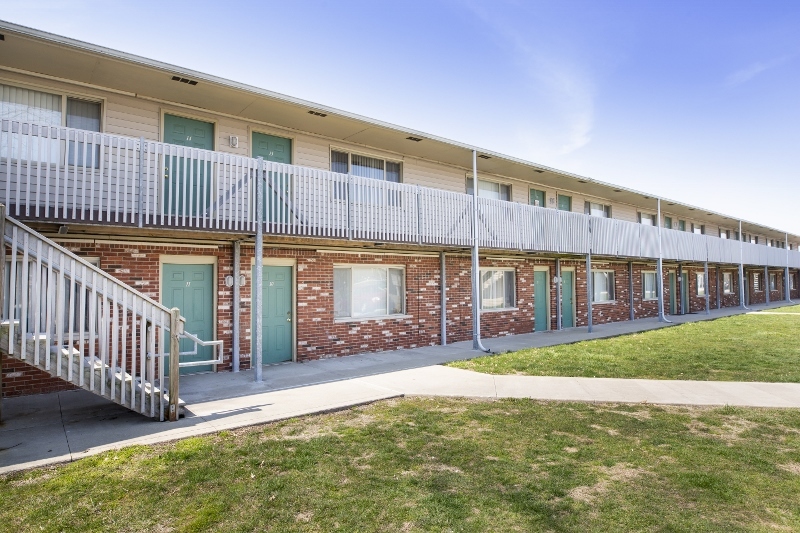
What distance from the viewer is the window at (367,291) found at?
460 inches

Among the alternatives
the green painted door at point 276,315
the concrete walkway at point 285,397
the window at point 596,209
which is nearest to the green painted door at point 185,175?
the green painted door at point 276,315

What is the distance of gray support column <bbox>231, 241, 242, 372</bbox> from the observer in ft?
31.4

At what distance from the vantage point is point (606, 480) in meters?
4.29

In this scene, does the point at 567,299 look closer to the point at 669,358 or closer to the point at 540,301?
the point at 540,301

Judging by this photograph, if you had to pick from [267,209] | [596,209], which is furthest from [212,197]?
[596,209]

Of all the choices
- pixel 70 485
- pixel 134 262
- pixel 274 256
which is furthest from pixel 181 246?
pixel 70 485

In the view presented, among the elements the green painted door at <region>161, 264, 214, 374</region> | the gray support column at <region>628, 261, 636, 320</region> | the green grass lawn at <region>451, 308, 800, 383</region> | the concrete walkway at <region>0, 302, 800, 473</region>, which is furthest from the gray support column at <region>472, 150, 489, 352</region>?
the gray support column at <region>628, 261, 636, 320</region>

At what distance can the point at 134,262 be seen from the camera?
8.66 metres

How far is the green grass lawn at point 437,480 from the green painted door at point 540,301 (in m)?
10.6

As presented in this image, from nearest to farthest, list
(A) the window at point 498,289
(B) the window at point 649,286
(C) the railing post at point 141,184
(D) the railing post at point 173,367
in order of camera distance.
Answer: (D) the railing post at point 173,367, (C) the railing post at point 141,184, (A) the window at point 498,289, (B) the window at point 649,286

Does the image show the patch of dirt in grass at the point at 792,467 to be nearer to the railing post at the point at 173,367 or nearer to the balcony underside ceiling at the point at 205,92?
the railing post at the point at 173,367

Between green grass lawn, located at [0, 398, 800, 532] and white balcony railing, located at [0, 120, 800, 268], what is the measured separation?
161 inches

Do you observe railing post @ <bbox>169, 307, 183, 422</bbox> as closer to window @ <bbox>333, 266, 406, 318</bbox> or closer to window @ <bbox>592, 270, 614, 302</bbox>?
window @ <bbox>333, 266, 406, 318</bbox>

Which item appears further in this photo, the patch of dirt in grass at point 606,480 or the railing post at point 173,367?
the railing post at point 173,367
